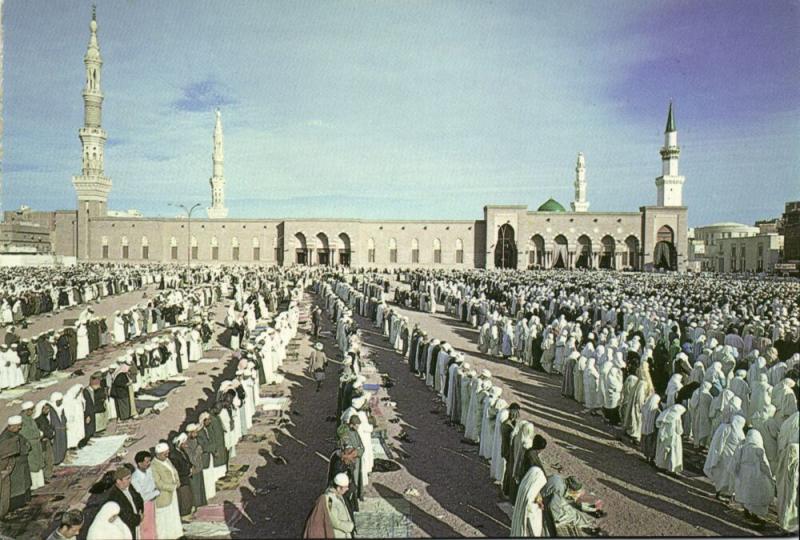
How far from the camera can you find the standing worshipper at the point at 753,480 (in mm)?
6434

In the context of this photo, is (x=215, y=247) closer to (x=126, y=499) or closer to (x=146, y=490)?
(x=146, y=490)

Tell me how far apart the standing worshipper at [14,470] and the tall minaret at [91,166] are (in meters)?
→ 51.5

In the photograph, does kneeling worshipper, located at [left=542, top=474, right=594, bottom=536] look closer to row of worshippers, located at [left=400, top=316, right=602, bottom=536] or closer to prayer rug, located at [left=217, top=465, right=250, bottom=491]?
row of worshippers, located at [left=400, top=316, right=602, bottom=536]

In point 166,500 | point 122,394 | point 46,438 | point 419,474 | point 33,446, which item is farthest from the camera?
point 122,394

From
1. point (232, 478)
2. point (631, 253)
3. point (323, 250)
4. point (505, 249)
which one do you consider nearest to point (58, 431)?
point (232, 478)

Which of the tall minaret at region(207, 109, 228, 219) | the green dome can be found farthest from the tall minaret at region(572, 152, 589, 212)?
the tall minaret at region(207, 109, 228, 219)

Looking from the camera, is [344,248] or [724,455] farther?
[344,248]

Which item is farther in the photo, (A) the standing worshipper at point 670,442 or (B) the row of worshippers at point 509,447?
(A) the standing worshipper at point 670,442

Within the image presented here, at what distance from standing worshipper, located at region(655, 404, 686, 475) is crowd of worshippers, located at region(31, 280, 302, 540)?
5899mm

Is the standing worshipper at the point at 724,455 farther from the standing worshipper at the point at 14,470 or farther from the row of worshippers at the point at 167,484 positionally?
the standing worshipper at the point at 14,470

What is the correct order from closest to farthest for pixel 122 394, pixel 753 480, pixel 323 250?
1. pixel 753 480
2. pixel 122 394
3. pixel 323 250

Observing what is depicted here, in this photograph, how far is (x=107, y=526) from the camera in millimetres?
4727

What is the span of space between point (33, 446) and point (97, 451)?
1654 mm

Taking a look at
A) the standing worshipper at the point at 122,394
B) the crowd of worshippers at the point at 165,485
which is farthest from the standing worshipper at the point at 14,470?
the standing worshipper at the point at 122,394
